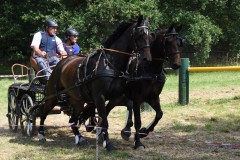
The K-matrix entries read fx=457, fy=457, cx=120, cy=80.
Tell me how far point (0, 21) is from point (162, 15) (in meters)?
9.33

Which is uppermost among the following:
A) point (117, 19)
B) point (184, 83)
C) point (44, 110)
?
point (117, 19)

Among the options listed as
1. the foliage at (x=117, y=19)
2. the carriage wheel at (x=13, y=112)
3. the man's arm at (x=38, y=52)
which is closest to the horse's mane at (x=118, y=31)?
the man's arm at (x=38, y=52)

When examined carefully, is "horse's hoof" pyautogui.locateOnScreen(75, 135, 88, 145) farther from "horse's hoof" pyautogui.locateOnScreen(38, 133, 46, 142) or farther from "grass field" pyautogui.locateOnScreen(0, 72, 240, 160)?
"horse's hoof" pyautogui.locateOnScreen(38, 133, 46, 142)

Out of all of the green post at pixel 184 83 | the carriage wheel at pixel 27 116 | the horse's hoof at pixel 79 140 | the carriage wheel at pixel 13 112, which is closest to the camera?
the horse's hoof at pixel 79 140

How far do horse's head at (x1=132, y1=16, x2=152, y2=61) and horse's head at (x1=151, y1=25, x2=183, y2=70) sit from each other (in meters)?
0.36

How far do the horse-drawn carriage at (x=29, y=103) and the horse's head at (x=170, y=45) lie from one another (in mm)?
2227

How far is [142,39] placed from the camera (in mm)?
6836

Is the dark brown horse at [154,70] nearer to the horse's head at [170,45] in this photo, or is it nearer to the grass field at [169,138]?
the horse's head at [170,45]

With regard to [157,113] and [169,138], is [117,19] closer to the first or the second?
[169,138]

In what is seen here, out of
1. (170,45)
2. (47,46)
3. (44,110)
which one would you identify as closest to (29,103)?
(44,110)

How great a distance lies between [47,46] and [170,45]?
9.64ft

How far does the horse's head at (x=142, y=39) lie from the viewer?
22.1 feet

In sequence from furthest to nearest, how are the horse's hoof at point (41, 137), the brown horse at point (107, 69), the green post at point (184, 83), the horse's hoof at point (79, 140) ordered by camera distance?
1. the green post at point (184, 83)
2. the horse's hoof at point (41, 137)
3. the horse's hoof at point (79, 140)
4. the brown horse at point (107, 69)

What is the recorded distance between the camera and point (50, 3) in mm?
23656
